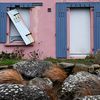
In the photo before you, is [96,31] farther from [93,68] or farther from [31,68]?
[31,68]

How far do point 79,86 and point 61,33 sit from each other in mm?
7218

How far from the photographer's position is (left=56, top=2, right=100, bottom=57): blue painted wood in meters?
16.4

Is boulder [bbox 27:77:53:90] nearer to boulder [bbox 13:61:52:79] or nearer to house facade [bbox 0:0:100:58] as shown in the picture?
boulder [bbox 13:61:52:79]

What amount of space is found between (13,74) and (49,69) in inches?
38.2

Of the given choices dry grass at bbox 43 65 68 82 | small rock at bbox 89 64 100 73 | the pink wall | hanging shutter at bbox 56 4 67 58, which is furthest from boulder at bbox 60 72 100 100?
the pink wall

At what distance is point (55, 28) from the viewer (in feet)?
54.4

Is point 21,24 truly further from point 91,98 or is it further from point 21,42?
point 91,98

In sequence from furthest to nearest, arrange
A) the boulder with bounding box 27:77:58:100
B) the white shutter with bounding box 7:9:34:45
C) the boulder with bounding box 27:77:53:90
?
the white shutter with bounding box 7:9:34:45, the boulder with bounding box 27:77:53:90, the boulder with bounding box 27:77:58:100

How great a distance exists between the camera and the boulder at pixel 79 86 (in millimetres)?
9196

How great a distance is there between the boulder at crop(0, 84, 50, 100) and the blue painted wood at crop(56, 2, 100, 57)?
7751mm

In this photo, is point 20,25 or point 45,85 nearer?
point 45,85

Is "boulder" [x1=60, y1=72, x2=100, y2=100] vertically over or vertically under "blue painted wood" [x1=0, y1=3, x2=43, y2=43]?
under

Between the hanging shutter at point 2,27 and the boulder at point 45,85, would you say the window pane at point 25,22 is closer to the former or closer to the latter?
the hanging shutter at point 2,27

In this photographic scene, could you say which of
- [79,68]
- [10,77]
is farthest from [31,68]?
[79,68]
